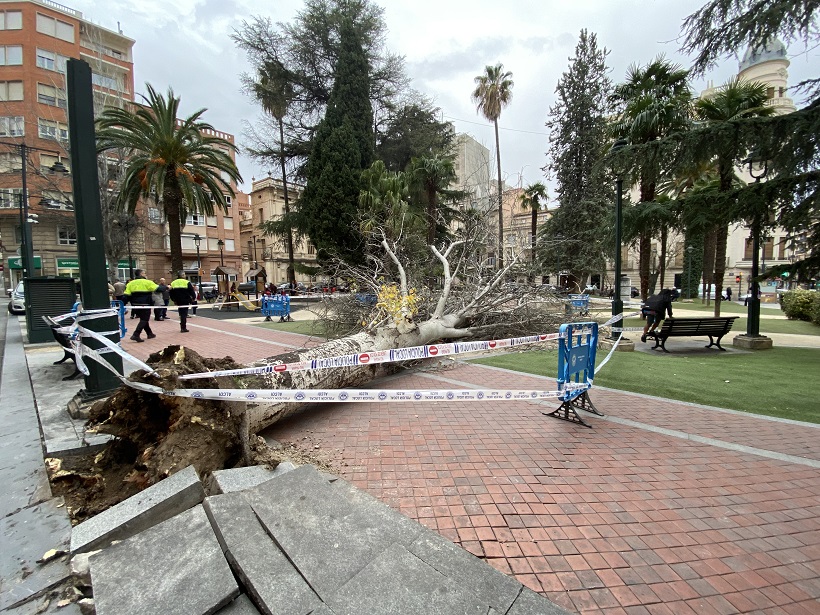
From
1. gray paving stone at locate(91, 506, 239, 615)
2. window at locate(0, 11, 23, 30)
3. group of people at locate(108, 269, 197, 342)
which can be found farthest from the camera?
window at locate(0, 11, 23, 30)

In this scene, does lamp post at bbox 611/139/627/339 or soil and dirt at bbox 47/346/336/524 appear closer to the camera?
soil and dirt at bbox 47/346/336/524

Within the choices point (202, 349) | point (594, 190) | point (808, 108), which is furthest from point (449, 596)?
point (594, 190)

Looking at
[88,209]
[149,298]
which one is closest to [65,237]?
[149,298]

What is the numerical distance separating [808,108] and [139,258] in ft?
161

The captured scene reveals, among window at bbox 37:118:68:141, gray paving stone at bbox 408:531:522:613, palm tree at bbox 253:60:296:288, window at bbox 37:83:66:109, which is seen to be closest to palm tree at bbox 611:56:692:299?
gray paving stone at bbox 408:531:522:613

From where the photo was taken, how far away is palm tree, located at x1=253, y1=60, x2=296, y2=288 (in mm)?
25609

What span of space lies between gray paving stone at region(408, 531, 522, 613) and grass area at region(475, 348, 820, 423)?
15.5 ft

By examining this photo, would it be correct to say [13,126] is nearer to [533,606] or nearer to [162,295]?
[162,295]

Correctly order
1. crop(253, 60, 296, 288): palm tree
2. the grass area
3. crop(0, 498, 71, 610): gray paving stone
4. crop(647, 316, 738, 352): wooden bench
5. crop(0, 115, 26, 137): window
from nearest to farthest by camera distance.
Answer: crop(0, 498, 71, 610): gray paving stone
the grass area
crop(647, 316, 738, 352): wooden bench
crop(253, 60, 296, 288): palm tree
crop(0, 115, 26, 137): window

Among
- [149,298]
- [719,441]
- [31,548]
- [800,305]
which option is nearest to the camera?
[31,548]

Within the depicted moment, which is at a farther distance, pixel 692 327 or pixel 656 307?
pixel 656 307

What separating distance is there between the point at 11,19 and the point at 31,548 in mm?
52876

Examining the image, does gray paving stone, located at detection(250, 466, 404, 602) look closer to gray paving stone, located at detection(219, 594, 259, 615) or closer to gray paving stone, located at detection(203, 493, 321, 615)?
gray paving stone, located at detection(203, 493, 321, 615)

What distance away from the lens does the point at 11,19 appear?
3341 cm
